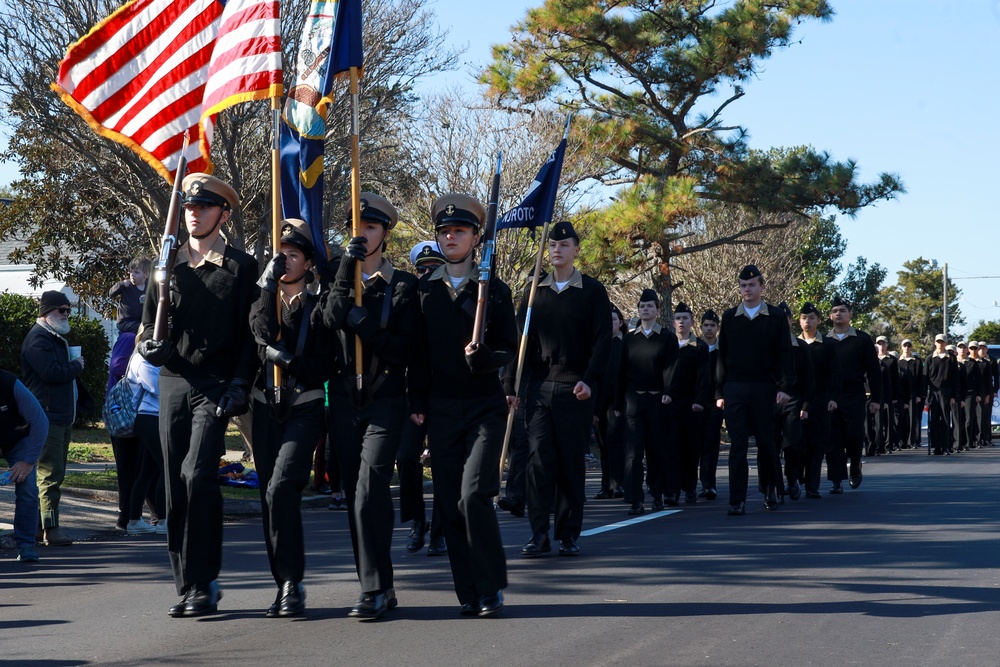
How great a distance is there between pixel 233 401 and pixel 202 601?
3.38 ft

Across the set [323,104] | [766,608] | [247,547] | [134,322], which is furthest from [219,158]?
[766,608]

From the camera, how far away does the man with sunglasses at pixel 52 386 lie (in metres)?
9.89

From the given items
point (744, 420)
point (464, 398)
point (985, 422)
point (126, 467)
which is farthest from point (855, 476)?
point (985, 422)

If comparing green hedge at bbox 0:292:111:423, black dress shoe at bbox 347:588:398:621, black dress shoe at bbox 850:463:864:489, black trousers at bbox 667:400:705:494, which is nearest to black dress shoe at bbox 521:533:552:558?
black dress shoe at bbox 347:588:398:621

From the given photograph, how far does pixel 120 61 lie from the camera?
798 centimetres

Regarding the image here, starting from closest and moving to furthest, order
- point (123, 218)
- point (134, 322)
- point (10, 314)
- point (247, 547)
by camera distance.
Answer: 1. point (247, 547)
2. point (134, 322)
3. point (10, 314)
4. point (123, 218)

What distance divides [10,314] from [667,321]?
13.2m

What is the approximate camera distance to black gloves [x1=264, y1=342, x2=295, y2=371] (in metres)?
6.49

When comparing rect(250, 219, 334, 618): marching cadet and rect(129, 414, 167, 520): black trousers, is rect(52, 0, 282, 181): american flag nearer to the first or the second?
rect(250, 219, 334, 618): marching cadet

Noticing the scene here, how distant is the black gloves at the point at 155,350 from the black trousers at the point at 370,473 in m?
0.92

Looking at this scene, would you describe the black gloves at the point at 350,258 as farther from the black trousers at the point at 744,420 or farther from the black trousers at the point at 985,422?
the black trousers at the point at 985,422

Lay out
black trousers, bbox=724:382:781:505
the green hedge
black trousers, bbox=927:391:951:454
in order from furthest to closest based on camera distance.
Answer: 1. black trousers, bbox=927:391:951:454
2. the green hedge
3. black trousers, bbox=724:382:781:505

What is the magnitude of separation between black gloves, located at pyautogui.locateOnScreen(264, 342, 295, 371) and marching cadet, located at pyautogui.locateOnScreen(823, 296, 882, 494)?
8.80 meters

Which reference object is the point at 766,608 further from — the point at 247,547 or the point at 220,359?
the point at 247,547
